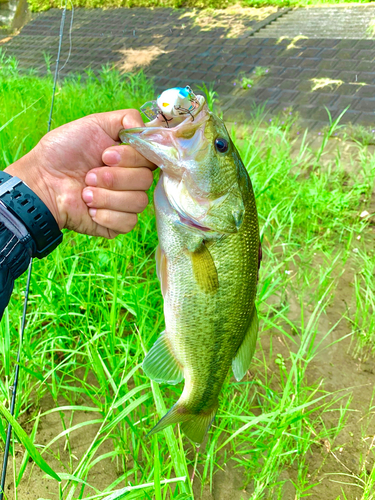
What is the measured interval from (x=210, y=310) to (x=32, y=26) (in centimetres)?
1143

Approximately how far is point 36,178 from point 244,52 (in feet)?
21.3

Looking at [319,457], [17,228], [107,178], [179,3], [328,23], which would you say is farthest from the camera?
[179,3]

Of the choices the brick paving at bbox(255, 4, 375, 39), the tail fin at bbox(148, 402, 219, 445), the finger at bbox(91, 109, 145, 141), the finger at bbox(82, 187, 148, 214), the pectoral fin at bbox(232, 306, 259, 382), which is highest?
the finger at bbox(91, 109, 145, 141)

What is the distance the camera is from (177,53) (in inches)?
299

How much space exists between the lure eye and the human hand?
1.14 ft

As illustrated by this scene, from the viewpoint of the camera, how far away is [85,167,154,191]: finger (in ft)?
5.12

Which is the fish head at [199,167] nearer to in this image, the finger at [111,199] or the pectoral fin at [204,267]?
the pectoral fin at [204,267]

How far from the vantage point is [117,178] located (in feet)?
5.13

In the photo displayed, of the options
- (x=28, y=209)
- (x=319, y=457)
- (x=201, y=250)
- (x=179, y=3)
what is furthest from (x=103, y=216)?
(x=179, y=3)

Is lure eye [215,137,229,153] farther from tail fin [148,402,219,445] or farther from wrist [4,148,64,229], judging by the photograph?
tail fin [148,402,219,445]

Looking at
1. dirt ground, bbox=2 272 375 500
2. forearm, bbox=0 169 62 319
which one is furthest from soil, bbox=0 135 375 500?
forearm, bbox=0 169 62 319

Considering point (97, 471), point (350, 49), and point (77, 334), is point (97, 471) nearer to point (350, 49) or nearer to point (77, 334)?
point (77, 334)

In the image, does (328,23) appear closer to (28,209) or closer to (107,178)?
(107,178)

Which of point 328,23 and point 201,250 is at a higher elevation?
point 201,250
